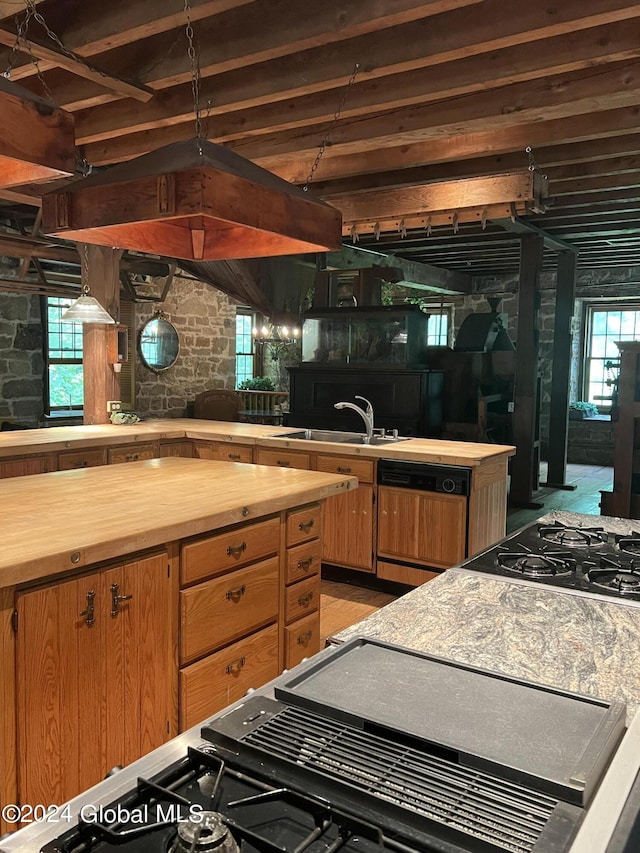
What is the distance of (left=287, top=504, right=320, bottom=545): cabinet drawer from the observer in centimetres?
303

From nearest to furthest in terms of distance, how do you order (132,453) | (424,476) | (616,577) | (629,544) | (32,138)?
(616,577) < (32,138) < (629,544) < (424,476) < (132,453)

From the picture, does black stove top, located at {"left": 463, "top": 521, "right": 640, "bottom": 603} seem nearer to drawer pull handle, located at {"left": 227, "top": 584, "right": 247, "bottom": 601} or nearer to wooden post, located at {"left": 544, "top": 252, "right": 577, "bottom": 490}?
drawer pull handle, located at {"left": 227, "top": 584, "right": 247, "bottom": 601}

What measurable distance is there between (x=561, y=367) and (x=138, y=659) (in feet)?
23.8

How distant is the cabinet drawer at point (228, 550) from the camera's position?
249cm

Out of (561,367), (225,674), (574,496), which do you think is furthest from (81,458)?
(561,367)

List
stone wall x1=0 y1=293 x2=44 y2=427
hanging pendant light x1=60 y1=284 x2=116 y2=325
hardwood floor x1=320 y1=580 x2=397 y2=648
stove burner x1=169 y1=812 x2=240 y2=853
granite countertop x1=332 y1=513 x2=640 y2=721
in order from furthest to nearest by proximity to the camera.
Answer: stone wall x1=0 y1=293 x2=44 y2=427, hanging pendant light x1=60 y1=284 x2=116 y2=325, hardwood floor x1=320 y1=580 x2=397 y2=648, granite countertop x1=332 y1=513 x2=640 y2=721, stove burner x1=169 y1=812 x2=240 y2=853

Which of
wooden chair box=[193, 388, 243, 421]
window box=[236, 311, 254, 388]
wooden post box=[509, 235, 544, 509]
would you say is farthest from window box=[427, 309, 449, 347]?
wooden post box=[509, 235, 544, 509]

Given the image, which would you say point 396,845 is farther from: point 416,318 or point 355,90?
point 416,318

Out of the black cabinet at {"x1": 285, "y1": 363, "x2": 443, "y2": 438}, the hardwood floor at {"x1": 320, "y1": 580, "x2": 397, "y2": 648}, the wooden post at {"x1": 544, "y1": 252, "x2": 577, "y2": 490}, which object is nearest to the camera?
the hardwood floor at {"x1": 320, "y1": 580, "x2": 397, "y2": 648}

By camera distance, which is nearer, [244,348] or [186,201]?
[186,201]

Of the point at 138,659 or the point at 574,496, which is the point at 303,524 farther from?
the point at 574,496

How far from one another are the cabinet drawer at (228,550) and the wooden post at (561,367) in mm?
6456

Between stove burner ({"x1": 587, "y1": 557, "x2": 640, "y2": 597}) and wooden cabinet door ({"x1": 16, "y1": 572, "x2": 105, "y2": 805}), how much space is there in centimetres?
144

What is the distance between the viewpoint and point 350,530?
15.6 ft
